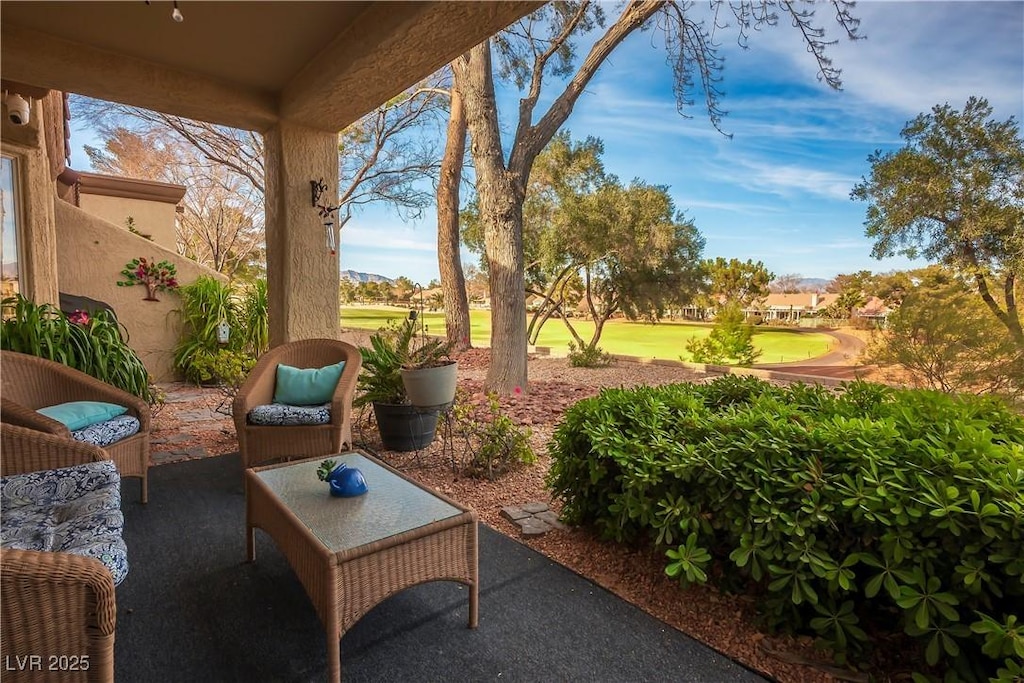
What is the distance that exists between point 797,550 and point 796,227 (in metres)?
7.26

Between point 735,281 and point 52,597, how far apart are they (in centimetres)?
927

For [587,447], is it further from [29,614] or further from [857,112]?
[857,112]

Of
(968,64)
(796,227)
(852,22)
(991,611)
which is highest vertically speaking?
(852,22)

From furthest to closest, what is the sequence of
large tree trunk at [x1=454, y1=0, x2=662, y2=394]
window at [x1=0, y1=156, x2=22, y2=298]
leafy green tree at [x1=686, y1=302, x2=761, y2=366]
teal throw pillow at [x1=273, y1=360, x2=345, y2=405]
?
leafy green tree at [x1=686, y1=302, x2=761, y2=366], large tree trunk at [x1=454, y1=0, x2=662, y2=394], window at [x1=0, y1=156, x2=22, y2=298], teal throw pillow at [x1=273, y1=360, x2=345, y2=405]

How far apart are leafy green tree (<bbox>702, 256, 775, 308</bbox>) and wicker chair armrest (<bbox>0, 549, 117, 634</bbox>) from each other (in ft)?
29.0

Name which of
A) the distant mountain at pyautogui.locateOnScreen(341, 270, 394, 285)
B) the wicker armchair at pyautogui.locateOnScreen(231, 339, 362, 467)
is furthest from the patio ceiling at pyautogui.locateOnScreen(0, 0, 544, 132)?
the distant mountain at pyautogui.locateOnScreen(341, 270, 394, 285)

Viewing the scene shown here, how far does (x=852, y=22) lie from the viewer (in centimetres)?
440

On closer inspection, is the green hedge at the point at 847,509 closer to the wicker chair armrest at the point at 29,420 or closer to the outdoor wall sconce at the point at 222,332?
the wicker chair armrest at the point at 29,420

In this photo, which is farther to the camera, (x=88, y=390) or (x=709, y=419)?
(x=88, y=390)

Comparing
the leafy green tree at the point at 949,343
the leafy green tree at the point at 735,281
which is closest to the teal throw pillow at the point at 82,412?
the leafy green tree at the point at 949,343

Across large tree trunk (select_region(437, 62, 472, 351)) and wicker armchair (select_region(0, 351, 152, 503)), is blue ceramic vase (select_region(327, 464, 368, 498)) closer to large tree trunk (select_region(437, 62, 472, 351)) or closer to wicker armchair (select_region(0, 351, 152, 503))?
wicker armchair (select_region(0, 351, 152, 503))

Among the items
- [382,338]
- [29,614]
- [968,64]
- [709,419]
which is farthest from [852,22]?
[29,614]

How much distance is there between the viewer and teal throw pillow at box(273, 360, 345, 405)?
11.0ft

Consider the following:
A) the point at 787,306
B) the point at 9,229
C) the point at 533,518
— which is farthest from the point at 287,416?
the point at 787,306
